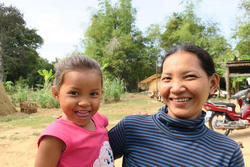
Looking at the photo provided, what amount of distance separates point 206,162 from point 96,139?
0.57m

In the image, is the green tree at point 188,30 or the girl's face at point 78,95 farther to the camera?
the green tree at point 188,30

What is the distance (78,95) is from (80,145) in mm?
255

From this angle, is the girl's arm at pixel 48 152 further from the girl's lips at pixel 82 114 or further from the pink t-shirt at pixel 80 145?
the girl's lips at pixel 82 114

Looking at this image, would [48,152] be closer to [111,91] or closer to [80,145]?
[80,145]

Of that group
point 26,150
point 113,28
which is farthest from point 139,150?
point 113,28

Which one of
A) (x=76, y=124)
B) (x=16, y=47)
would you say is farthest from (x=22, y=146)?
(x=16, y=47)

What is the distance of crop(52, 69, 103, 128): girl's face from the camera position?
1192 millimetres

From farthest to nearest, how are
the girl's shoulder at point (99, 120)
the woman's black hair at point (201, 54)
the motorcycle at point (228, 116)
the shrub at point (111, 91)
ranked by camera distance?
the shrub at point (111, 91) < the motorcycle at point (228, 116) < the girl's shoulder at point (99, 120) < the woman's black hair at point (201, 54)

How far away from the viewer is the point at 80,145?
3.73ft

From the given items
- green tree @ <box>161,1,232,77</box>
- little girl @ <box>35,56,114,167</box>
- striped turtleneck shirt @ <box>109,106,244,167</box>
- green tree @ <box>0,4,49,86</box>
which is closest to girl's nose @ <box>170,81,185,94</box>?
striped turtleneck shirt @ <box>109,106,244,167</box>

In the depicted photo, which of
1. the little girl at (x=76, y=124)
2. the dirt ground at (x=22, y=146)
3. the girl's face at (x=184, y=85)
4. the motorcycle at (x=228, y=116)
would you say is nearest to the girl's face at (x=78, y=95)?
the little girl at (x=76, y=124)

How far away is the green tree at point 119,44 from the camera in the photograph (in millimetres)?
22984

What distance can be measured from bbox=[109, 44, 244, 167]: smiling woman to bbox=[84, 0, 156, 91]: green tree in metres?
21.5

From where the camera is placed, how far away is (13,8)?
85.7 feet
